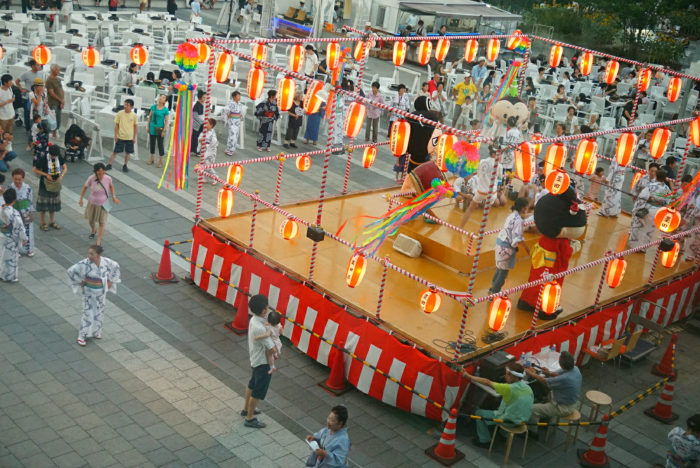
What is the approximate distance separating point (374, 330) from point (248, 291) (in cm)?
251

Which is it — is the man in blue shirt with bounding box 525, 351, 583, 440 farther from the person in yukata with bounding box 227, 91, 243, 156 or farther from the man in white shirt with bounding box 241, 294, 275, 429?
the person in yukata with bounding box 227, 91, 243, 156

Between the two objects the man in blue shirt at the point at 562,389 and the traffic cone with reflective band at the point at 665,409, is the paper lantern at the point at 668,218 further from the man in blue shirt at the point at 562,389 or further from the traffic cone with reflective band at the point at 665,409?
the man in blue shirt at the point at 562,389

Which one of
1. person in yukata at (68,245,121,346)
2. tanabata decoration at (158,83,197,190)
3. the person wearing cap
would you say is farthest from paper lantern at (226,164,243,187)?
the person wearing cap

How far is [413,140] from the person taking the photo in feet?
42.3

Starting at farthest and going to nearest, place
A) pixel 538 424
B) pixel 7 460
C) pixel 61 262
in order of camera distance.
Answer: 1. pixel 61 262
2. pixel 538 424
3. pixel 7 460

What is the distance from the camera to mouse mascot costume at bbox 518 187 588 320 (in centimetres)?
1054

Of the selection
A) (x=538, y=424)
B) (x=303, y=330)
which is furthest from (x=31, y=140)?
(x=538, y=424)

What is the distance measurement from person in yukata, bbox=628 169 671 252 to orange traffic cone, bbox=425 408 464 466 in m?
6.72

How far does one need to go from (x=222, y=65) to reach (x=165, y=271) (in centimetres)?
341

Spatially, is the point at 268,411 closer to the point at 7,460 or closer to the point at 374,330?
the point at 374,330

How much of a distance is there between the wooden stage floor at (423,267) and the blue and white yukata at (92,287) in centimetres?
224

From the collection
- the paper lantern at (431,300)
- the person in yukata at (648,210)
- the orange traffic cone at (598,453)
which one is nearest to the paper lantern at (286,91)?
the paper lantern at (431,300)

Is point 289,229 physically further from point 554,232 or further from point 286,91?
point 554,232

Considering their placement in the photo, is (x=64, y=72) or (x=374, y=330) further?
(x=64, y=72)
